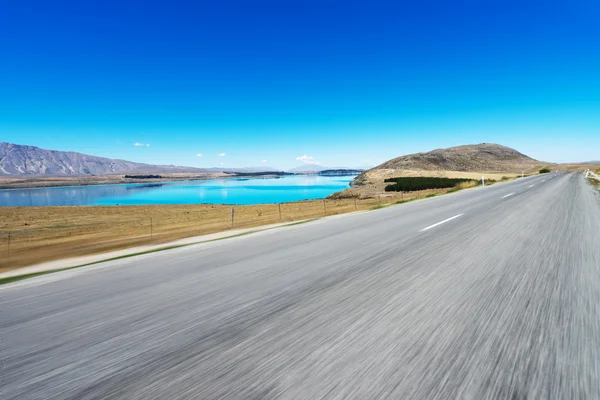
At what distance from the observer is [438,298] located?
10.0ft

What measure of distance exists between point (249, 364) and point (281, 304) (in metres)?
1.01

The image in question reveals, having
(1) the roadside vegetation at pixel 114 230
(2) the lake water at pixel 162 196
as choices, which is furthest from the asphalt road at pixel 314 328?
(2) the lake water at pixel 162 196

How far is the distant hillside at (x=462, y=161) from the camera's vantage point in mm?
141000

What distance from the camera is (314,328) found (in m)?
2.46

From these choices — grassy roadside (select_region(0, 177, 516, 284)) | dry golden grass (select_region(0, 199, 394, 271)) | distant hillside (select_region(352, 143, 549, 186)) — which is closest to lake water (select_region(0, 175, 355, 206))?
dry golden grass (select_region(0, 199, 394, 271))

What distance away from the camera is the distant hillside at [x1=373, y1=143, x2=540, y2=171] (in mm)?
141000

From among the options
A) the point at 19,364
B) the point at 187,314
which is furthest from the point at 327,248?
the point at 19,364

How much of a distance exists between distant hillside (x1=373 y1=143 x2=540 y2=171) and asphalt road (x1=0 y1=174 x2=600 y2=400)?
13649 cm

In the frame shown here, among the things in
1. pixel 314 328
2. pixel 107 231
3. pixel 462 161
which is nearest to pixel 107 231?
pixel 107 231

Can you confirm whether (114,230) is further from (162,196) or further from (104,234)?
(162,196)

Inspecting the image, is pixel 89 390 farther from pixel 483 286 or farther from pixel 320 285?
pixel 483 286

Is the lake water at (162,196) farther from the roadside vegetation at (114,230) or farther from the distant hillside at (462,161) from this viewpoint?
the distant hillside at (462,161)

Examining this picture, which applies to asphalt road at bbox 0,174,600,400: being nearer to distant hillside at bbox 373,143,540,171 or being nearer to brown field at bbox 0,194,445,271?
brown field at bbox 0,194,445,271

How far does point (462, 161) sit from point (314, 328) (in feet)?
598
